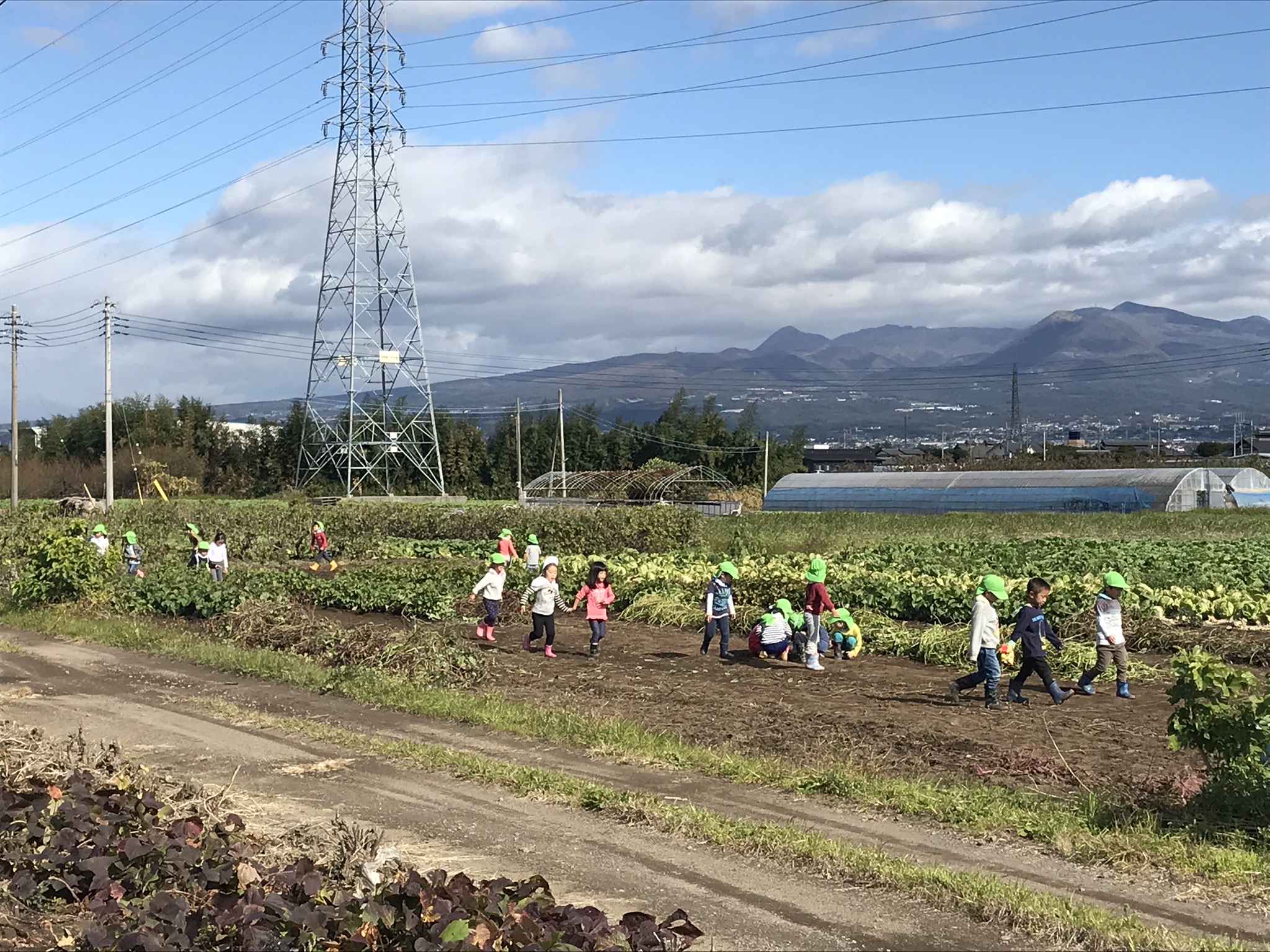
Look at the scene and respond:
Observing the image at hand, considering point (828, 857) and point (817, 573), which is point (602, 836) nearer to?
point (828, 857)

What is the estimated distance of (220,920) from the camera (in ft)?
20.0

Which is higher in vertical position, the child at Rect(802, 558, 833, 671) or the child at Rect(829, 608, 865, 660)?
the child at Rect(802, 558, 833, 671)

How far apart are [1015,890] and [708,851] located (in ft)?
6.70

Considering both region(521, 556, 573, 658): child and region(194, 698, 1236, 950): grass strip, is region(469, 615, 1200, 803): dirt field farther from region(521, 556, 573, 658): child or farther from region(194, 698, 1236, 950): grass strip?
region(194, 698, 1236, 950): grass strip

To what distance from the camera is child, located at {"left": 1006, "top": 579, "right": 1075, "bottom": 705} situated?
14.2 metres

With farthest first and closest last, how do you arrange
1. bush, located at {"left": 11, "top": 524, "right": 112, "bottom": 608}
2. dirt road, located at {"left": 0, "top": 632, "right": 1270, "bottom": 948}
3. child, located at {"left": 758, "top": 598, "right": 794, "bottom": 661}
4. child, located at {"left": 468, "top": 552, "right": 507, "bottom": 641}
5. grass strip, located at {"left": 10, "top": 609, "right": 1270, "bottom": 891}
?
bush, located at {"left": 11, "top": 524, "right": 112, "bottom": 608}, child, located at {"left": 468, "top": 552, "right": 507, "bottom": 641}, child, located at {"left": 758, "top": 598, "right": 794, "bottom": 661}, grass strip, located at {"left": 10, "top": 609, "right": 1270, "bottom": 891}, dirt road, located at {"left": 0, "top": 632, "right": 1270, "bottom": 948}

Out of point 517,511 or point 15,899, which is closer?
point 15,899

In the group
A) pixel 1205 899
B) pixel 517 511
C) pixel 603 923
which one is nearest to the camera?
pixel 603 923

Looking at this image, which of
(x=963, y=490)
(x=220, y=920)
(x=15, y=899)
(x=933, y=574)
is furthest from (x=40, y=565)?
(x=963, y=490)

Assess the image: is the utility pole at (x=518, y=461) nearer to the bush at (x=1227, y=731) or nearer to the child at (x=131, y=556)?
the child at (x=131, y=556)

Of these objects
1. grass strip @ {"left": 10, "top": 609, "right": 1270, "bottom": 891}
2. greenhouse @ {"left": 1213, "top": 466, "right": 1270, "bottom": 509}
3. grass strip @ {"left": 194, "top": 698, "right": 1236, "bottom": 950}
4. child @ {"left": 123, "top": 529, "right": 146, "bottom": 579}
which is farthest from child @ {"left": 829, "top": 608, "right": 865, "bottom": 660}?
greenhouse @ {"left": 1213, "top": 466, "right": 1270, "bottom": 509}

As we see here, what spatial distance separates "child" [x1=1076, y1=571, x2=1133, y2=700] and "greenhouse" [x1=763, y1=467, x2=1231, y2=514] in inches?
1651

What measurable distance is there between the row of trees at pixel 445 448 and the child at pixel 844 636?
62.5 m

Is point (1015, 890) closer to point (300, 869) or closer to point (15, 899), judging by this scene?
point (300, 869)
